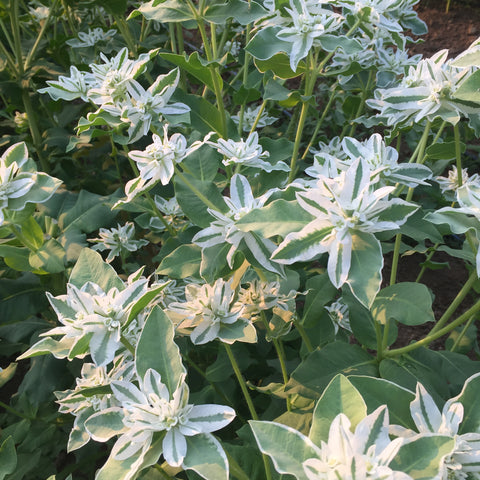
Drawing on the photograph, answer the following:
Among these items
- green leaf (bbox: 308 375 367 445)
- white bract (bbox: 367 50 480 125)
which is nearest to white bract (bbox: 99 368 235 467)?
green leaf (bbox: 308 375 367 445)

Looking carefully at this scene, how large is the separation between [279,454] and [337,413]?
103mm

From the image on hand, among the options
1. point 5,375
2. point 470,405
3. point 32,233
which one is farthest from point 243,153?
point 5,375

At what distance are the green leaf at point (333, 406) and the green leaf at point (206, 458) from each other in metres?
0.14

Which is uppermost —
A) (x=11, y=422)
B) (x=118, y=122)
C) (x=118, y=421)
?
(x=118, y=122)

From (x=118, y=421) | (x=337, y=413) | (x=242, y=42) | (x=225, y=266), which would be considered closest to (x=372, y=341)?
→ (x=225, y=266)

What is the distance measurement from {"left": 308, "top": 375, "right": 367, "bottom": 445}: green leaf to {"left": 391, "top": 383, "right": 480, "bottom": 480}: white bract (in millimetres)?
103

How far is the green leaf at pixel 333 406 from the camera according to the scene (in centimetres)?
75

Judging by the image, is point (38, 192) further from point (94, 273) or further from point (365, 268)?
point (365, 268)

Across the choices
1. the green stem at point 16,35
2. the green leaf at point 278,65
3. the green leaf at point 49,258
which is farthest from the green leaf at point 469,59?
the green stem at point 16,35

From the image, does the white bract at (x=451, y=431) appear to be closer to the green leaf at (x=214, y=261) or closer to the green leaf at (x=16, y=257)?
the green leaf at (x=214, y=261)

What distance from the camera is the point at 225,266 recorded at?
1.06 metres

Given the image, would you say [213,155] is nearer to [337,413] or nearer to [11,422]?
[337,413]

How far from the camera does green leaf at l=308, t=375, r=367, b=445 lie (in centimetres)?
75

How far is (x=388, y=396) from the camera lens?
0.84 metres
